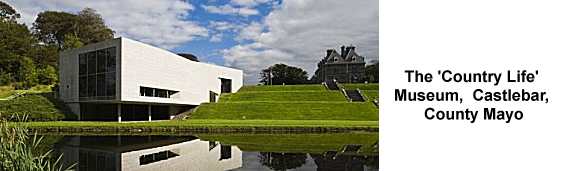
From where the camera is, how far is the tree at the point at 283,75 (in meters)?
82.9

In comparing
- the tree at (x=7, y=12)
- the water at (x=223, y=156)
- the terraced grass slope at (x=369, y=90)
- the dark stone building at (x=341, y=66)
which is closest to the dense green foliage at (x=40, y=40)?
the tree at (x=7, y=12)

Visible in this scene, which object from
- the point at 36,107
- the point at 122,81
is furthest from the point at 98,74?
the point at 36,107

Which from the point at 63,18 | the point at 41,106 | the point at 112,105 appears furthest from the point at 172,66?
the point at 63,18

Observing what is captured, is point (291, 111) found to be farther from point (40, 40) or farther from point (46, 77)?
point (40, 40)

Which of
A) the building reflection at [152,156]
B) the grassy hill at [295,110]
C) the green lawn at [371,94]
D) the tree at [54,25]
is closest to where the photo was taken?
the building reflection at [152,156]

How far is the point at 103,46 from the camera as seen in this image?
35094 millimetres

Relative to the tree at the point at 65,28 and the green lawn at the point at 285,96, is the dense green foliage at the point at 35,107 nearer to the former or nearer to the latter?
the green lawn at the point at 285,96

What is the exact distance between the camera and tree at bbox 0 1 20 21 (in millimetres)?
62544

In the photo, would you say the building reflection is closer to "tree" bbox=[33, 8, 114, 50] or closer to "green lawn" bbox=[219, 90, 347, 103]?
"green lawn" bbox=[219, 90, 347, 103]

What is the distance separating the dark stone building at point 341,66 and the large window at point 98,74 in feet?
150
